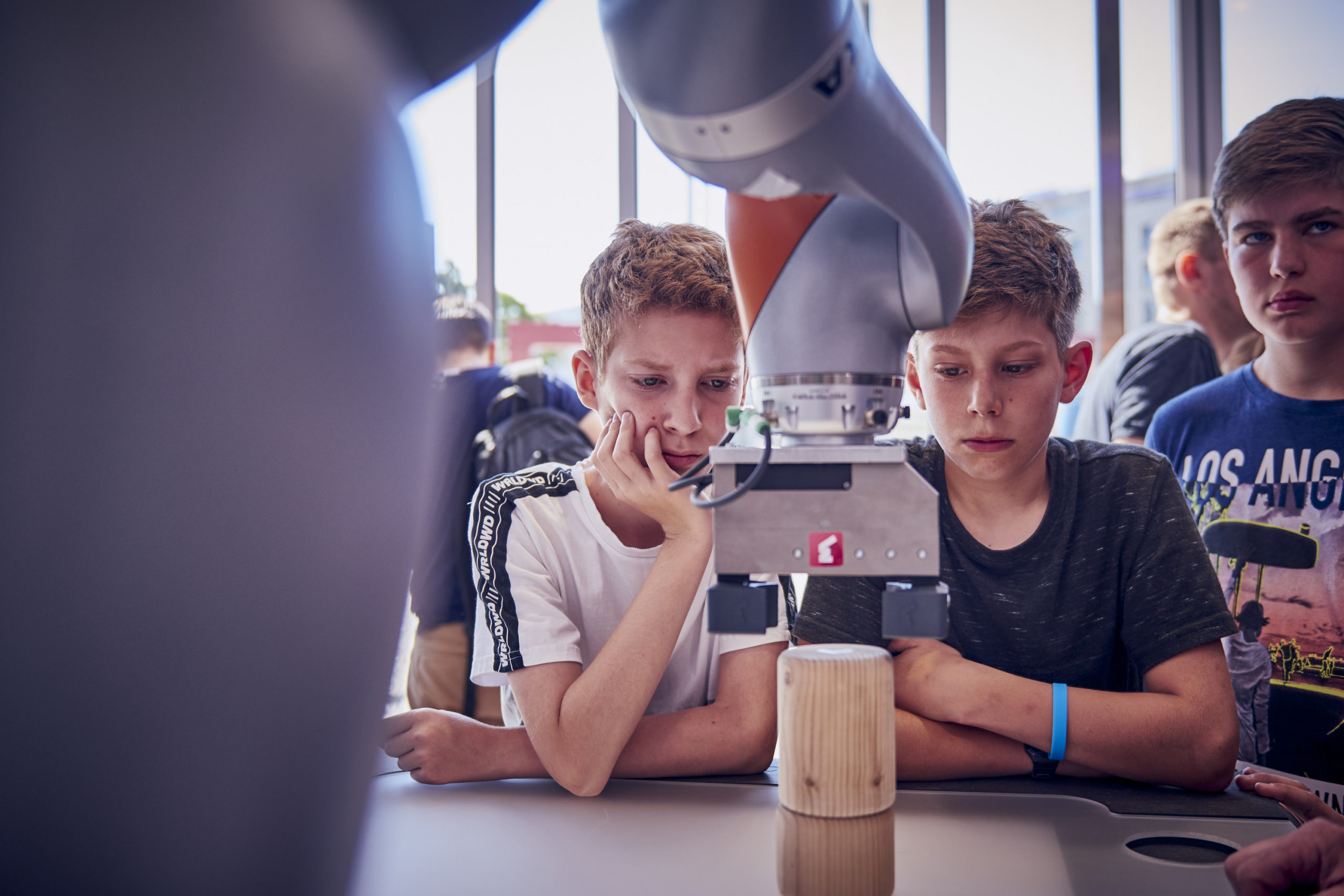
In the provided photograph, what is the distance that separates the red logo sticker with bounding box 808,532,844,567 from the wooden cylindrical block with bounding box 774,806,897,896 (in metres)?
0.18

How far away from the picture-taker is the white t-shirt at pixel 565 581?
1.15 meters

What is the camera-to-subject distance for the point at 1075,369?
1405 millimetres

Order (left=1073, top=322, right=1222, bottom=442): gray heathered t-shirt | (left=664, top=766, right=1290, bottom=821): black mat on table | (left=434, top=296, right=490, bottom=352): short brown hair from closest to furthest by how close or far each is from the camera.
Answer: (left=664, top=766, right=1290, bottom=821): black mat on table < (left=1073, top=322, right=1222, bottom=442): gray heathered t-shirt < (left=434, top=296, right=490, bottom=352): short brown hair

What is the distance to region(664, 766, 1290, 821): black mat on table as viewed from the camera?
2.72 ft

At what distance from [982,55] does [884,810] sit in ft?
15.1

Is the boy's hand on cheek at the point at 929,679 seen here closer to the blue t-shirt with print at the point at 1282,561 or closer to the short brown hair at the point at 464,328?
the blue t-shirt with print at the point at 1282,561

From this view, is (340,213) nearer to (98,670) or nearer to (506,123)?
(98,670)

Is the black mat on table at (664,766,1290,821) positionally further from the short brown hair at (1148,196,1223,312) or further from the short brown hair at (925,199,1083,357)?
the short brown hair at (1148,196,1223,312)

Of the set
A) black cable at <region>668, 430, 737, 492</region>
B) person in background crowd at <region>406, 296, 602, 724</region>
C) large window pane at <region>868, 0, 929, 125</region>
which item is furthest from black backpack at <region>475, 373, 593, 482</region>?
large window pane at <region>868, 0, 929, 125</region>

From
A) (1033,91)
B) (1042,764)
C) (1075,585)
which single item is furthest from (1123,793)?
(1033,91)

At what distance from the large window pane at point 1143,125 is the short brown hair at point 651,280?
3888 millimetres

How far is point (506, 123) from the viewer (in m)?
4.67

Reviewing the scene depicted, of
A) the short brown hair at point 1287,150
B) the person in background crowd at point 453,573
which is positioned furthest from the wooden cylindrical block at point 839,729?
the person in background crowd at point 453,573

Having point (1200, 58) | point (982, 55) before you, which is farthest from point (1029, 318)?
point (1200, 58)
